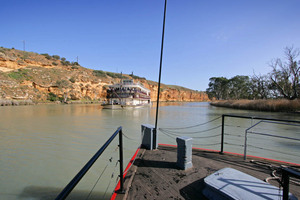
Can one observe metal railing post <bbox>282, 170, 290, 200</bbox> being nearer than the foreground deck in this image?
Yes

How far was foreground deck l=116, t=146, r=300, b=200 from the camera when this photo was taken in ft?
8.41

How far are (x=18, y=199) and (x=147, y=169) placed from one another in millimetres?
3270

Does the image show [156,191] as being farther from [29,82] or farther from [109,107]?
[29,82]

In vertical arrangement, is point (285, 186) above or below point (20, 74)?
below

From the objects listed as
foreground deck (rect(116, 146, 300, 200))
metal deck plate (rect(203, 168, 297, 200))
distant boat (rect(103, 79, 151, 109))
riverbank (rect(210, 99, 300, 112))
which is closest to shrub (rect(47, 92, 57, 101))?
distant boat (rect(103, 79, 151, 109))

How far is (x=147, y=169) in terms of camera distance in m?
3.40

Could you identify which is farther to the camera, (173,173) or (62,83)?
(62,83)

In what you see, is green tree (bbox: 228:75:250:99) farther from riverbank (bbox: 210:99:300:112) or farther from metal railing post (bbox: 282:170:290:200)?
metal railing post (bbox: 282:170:290:200)

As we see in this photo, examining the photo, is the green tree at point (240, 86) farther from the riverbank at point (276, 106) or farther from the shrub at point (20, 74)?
the shrub at point (20, 74)

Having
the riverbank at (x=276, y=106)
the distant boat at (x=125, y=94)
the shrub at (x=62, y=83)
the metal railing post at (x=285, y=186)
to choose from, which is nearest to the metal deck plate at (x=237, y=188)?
the metal railing post at (x=285, y=186)

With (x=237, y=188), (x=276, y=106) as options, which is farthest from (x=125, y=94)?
(x=237, y=188)

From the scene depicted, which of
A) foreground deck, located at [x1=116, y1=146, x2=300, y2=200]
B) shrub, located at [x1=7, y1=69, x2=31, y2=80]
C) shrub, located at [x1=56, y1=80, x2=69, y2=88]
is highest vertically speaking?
shrub, located at [x1=7, y1=69, x2=31, y2=80]

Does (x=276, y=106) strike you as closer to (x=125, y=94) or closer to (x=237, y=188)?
(x=237, y=188)

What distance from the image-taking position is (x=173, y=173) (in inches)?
126
